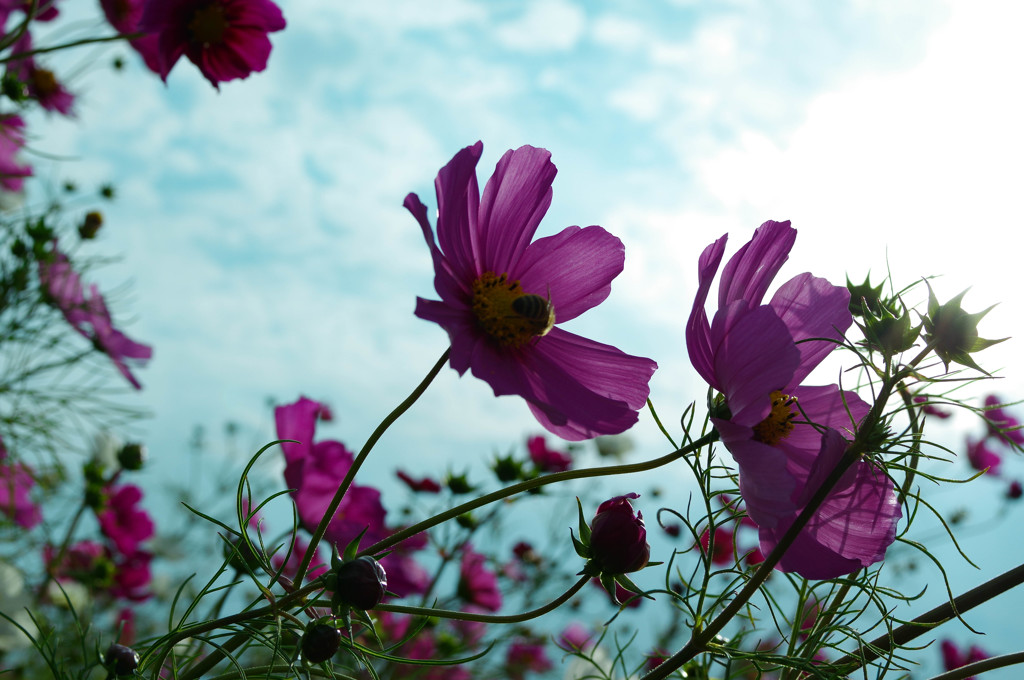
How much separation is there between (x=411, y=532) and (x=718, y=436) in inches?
6.5

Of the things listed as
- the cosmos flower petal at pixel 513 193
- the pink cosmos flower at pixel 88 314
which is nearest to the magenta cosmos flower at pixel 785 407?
the cosmos flower petal at pixel 513 193

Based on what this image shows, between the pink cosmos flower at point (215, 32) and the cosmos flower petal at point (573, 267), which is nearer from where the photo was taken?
the cosmos flower petal at point (573, 267)

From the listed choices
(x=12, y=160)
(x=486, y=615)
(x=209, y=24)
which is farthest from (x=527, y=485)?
(x=12, y=160)

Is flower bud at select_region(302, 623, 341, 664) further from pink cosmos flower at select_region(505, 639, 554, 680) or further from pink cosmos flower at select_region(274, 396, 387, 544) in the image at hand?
pink cosmos flower at select_region(505, 639, 554, 680)

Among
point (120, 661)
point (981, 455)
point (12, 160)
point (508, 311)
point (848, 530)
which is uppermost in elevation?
point (981, 455)

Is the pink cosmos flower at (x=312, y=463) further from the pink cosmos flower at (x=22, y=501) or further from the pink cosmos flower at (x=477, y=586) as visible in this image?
the pink cosmos flower at (x=22, y=501)

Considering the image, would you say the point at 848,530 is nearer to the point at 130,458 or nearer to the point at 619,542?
the point at 619,542

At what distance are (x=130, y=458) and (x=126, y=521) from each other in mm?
271

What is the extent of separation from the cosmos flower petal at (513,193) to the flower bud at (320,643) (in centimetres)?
26

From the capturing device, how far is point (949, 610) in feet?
1.28

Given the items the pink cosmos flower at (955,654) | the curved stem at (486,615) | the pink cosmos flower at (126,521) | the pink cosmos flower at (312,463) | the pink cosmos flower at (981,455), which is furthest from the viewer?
the pink cosmos flower at (981,455)

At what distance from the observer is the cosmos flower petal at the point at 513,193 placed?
52cm

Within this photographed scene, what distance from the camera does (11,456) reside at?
1084 millimetres

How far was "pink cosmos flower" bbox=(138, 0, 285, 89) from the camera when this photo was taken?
2.32ft
